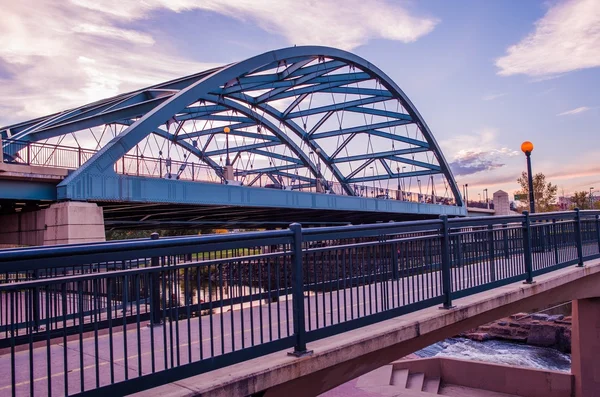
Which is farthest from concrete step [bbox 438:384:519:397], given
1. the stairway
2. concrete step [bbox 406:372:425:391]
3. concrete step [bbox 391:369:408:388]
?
concrete step [bbox 391:369:408:388]

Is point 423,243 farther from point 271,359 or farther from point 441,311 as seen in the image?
point 271,359

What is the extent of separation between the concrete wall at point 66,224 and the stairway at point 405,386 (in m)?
11.1

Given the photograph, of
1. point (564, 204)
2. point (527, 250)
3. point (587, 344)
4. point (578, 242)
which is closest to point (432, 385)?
point (587, 344)

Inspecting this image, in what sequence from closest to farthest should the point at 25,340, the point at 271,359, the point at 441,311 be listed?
the point at 271,359 < the point at 25,340 < the point at 441,311

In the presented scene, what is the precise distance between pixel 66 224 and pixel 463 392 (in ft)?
54.9

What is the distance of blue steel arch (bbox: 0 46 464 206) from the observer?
24.0 m

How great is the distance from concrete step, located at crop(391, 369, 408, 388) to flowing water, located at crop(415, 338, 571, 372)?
7767mm

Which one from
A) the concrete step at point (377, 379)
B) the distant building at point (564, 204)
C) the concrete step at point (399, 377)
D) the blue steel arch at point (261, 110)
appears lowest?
the concrete step at point (399, 377)

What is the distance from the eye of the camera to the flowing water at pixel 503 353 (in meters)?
27.6

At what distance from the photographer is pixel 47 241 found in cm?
1939

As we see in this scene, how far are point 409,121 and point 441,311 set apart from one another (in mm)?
44293

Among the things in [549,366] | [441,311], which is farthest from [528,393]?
[441,311]

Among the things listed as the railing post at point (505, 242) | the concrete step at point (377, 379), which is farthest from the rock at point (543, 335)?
the railing post at point (505, 242)

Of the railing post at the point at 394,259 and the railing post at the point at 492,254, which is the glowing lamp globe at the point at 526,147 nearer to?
the railing post at the point at 492,254
